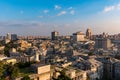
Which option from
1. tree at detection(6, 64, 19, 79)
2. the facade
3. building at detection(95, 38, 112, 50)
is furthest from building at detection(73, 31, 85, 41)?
tree at detection(6, 64, 19, 79)

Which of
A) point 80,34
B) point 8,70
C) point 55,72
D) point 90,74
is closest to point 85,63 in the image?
point 90,74

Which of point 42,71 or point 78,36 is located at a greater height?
point 78,36

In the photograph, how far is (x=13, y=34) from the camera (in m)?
83.9

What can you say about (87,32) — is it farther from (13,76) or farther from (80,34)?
(13,76)

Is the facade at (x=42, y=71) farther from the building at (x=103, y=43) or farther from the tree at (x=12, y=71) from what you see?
the building at (x=103, y=43)

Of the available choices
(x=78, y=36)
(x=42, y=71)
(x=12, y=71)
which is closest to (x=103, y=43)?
(x=78, y=36)

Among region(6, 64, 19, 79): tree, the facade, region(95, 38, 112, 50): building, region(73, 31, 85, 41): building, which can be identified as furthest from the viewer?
region(73, 31, 85, 41): building

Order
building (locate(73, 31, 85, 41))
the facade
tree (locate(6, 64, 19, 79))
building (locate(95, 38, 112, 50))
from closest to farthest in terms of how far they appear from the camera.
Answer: tree (locate(6, 64, 19, 79)) < the facade < building (locate(95, 38, 112, 50)) < building (locate(73, 31, 85, 41))

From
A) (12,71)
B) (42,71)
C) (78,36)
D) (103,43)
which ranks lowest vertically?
(103,43)

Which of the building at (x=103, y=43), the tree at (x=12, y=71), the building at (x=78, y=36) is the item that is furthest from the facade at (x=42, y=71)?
the building at (x=78, y=36)

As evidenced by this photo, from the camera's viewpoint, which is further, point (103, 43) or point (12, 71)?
point (103, 43)

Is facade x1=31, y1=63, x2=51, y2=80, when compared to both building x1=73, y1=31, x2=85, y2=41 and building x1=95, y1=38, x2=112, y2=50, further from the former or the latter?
building x1=73, y1=31, x2=85, y2=41

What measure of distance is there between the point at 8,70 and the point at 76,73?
617 centimetres

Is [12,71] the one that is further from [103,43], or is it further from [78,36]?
[78,36]
